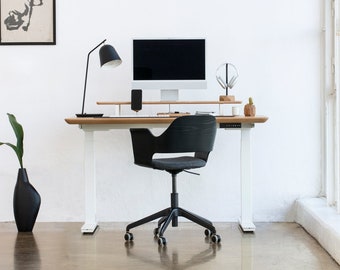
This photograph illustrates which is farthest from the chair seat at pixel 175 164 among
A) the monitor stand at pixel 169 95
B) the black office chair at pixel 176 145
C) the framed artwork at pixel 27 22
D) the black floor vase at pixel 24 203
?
the framed artwork at pixel 27 22

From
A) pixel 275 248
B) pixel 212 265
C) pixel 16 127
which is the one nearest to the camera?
pixel 212 265

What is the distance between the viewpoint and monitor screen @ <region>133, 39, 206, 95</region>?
12.8 ft

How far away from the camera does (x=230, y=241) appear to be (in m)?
3.51

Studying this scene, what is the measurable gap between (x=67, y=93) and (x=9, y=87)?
499 mm

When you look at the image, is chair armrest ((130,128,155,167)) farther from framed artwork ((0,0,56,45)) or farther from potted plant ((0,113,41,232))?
framed artwork ((0,0,56,45))

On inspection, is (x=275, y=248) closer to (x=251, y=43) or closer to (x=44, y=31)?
(x=251, y=43)

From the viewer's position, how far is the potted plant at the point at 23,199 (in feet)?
12.6

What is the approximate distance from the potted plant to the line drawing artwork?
83 cm

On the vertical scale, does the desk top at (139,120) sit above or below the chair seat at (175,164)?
above

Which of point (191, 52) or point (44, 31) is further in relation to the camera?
point (44, 31)

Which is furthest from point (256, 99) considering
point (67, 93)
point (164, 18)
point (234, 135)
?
point (67, 93)

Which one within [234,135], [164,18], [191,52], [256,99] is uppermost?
[164,18]

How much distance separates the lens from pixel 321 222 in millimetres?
3389

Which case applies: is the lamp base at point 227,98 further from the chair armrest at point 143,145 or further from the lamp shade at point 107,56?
the lamp shade at point 107,56
